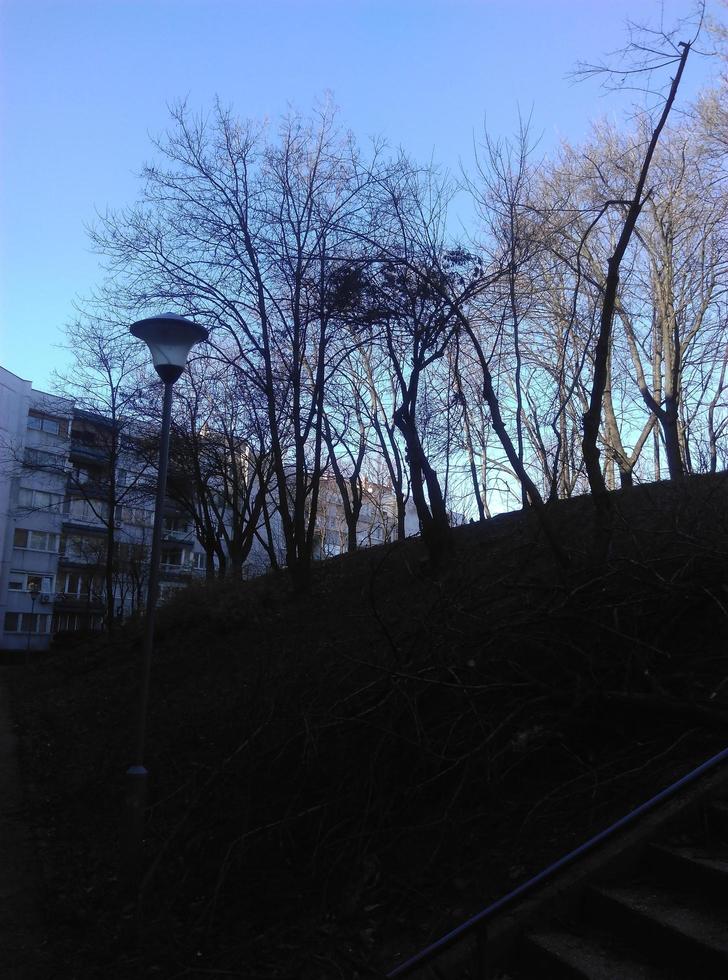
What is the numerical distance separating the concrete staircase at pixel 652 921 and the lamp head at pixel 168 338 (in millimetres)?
5741

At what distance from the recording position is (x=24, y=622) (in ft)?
172

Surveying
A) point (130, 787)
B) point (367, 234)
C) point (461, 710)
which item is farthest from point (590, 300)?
point (130, 787)

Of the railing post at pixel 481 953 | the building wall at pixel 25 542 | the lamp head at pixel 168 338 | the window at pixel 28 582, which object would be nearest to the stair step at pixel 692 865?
the railing post at pixel 481 953

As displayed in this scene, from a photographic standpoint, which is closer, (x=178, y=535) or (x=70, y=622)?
(x=70, y=622)

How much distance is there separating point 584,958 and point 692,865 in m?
0.73

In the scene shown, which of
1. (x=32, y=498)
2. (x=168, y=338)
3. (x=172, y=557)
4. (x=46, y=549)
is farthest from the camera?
(x=172, y=557)

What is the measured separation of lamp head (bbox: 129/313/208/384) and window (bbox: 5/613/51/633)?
156 feet

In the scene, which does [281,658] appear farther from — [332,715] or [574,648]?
[574,648]

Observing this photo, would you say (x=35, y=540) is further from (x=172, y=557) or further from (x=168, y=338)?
(x=168, y=338)

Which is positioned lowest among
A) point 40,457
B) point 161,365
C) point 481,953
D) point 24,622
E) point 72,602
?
point 481,953

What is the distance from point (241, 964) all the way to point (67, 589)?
5334cm

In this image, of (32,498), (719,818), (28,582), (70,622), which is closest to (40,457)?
(32,498)

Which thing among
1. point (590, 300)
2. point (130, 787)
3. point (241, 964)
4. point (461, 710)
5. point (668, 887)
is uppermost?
point (590, 300)

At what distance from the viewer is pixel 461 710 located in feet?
20.5
